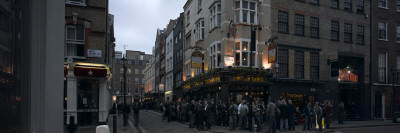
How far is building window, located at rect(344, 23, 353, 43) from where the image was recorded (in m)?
28.7

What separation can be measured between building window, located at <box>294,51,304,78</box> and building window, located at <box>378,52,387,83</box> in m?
9.46

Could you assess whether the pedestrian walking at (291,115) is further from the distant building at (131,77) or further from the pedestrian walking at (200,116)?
the distant building at (131,77)

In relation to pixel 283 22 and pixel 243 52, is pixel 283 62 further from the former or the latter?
pixel 243 52

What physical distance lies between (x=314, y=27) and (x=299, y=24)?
170 centimetres

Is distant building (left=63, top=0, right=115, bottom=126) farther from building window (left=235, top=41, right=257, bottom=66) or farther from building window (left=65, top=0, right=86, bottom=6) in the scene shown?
building window (left=235, top=41, right=257, bottom=66)

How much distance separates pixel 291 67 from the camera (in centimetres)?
2558

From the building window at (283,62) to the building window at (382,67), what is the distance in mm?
11119

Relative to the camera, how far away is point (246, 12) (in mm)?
24469

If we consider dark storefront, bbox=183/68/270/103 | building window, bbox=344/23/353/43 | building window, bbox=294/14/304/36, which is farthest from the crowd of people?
building window, bbox=344/23/353/43

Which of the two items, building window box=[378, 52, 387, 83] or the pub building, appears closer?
the pub building

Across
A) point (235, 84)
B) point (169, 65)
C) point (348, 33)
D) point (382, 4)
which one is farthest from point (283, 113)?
point (169, 65)

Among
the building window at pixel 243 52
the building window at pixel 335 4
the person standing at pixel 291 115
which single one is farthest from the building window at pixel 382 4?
the person standing at pixel 291 115

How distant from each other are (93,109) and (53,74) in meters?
17.9

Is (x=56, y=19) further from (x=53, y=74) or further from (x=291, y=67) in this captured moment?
→ (x=291, y=67)
